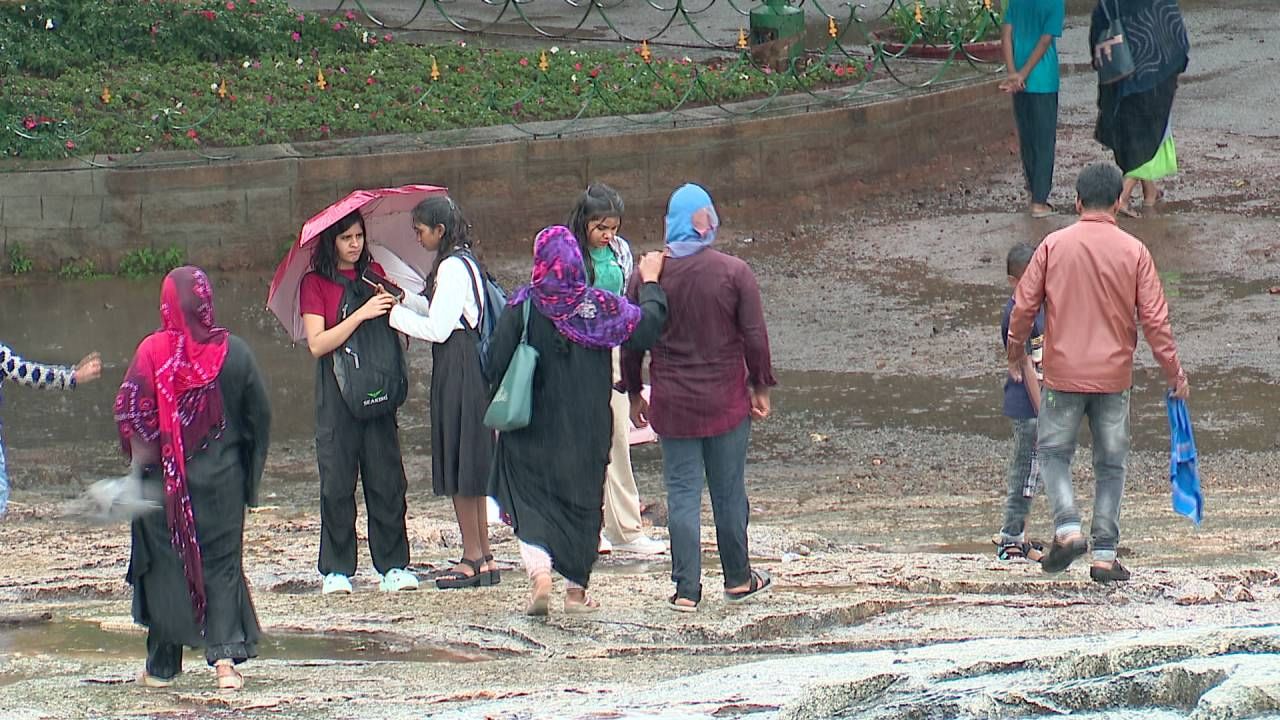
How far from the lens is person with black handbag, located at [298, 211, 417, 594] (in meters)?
7.36

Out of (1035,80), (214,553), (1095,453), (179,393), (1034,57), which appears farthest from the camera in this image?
(1035,80)

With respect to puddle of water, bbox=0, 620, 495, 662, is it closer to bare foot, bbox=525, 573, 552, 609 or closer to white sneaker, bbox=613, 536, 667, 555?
bare foot, bbox=525, 573, 552, 609

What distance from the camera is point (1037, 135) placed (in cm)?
1348

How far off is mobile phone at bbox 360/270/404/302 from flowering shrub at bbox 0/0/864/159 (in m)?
6.23

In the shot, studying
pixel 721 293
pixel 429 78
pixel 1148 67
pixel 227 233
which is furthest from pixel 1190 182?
pixel 721 293

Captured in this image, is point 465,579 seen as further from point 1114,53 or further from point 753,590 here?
point 1114,53

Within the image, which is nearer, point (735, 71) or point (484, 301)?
point (484, 301)

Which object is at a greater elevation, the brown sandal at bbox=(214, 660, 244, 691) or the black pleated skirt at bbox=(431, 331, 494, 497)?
the black pleated skirt at bbox=(431, 331, 494, 497)

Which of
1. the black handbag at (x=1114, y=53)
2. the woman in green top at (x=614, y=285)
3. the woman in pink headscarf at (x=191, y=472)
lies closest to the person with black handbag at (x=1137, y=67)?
the black handbag at (x=1114, y=53)

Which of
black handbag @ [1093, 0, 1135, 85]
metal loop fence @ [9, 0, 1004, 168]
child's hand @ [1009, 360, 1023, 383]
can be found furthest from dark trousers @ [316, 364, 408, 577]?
black handbag @ [1093, 0, 1135, 85]

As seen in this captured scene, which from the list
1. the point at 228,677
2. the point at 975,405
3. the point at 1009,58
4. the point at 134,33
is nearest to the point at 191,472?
the point at 228,677

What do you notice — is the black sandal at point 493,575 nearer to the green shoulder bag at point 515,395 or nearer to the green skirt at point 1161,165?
the green shoulder bag at point 515,395

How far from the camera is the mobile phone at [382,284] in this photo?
7418 mm

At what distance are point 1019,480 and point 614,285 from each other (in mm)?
1706
